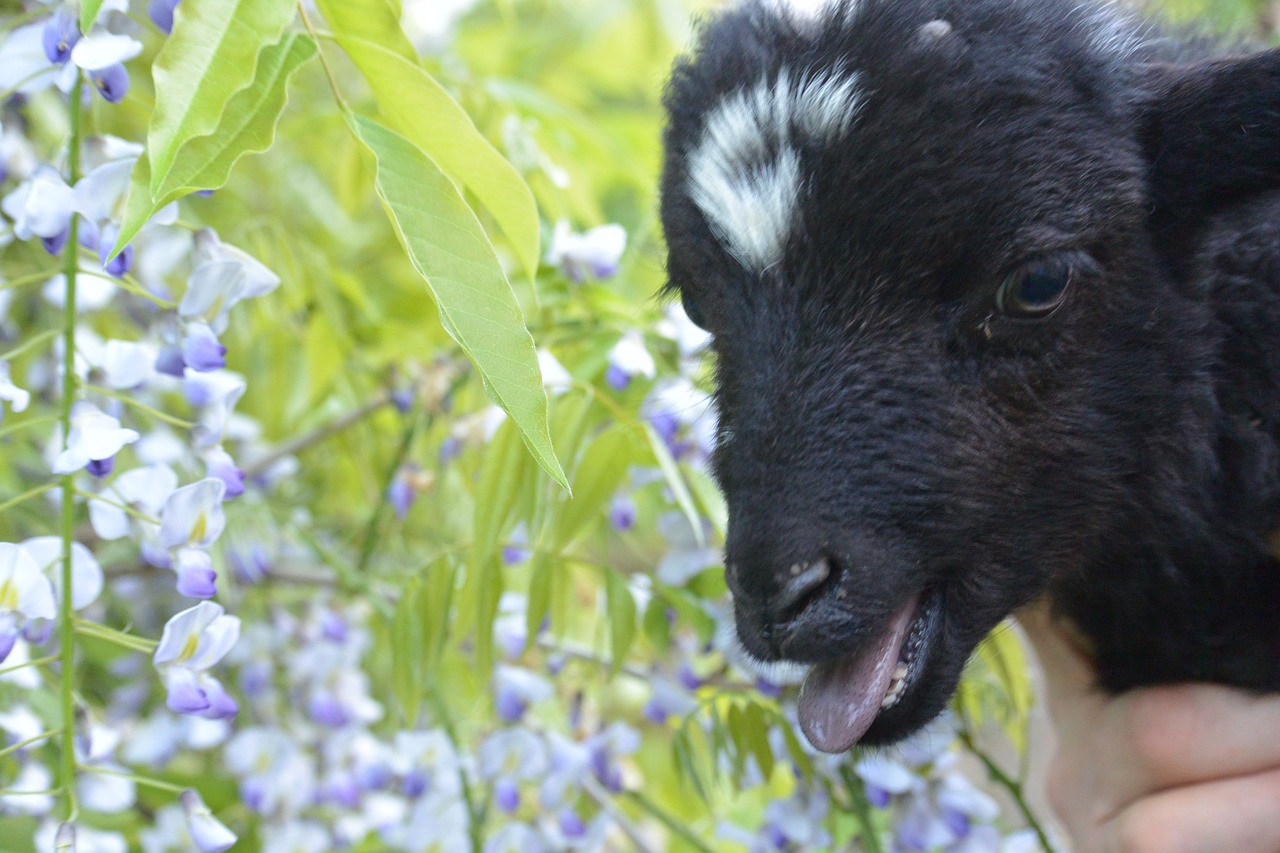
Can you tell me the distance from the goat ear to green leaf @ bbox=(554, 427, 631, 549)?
0.53m

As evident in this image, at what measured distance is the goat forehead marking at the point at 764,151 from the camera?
3.04ft

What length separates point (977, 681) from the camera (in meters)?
1.28

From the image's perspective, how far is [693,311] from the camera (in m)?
1.12

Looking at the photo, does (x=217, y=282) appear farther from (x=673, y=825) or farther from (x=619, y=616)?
(x=673, y=825)

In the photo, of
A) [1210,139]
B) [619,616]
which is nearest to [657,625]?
[619,616]

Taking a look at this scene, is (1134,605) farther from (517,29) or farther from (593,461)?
(517,29)

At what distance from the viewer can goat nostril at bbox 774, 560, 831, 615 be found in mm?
844

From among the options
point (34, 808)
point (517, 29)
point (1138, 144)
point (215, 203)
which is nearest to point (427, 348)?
point (215, 203)

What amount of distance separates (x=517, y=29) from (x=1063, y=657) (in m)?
1.83

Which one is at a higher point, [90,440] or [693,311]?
[693,311]

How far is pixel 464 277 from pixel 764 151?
13.6 inches

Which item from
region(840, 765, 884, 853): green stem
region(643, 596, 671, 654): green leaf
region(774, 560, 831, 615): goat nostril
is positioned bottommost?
region(840, 765, 884, 853): green stem

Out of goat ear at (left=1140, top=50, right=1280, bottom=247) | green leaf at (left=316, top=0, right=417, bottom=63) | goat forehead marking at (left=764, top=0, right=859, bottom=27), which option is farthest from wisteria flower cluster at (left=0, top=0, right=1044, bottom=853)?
goat ear at (left=1140, top=50, right=1280, bottom=247)

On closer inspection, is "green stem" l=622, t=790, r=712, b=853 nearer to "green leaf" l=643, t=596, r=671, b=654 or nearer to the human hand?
"green leaf" l=643, t=596, r=671, b=654
